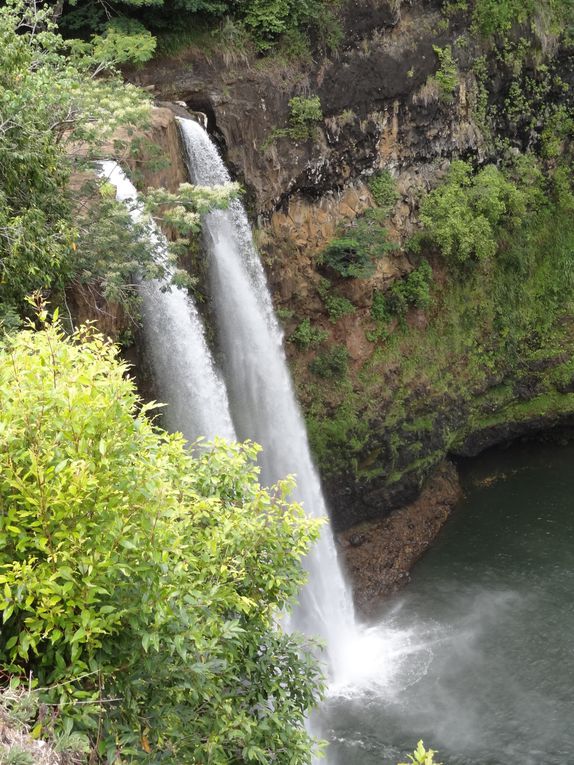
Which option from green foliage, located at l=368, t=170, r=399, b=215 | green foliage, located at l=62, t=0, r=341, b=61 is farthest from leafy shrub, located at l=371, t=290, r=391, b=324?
green foliage, located at l=62, t=0, r=341, b=61

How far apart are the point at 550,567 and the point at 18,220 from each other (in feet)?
42.9

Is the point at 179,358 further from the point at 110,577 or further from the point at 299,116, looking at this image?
the point at 110,577

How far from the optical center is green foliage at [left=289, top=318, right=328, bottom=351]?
17.9m

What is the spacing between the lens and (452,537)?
18703 millimetres

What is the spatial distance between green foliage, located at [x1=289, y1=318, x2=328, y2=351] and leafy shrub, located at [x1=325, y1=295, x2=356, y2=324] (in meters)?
0.46

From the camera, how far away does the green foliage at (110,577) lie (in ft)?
16.7

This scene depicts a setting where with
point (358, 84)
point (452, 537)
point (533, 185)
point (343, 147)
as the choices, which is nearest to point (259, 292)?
point (343, 147)

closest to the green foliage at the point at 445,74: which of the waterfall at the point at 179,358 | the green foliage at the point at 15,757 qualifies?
the waterfall at the point at 179,358

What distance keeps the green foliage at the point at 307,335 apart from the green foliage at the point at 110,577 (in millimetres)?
11552

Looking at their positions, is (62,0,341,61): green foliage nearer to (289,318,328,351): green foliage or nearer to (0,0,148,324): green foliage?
(0,0,148,324): green foliage

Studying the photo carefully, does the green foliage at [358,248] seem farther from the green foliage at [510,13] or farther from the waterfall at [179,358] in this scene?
the green foliage at [510,13]

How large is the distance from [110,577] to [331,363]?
1342 centimetres

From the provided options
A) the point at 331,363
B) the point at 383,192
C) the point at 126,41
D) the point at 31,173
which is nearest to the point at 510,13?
the point at 383,192

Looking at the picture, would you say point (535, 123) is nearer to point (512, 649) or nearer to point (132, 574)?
point (512, 649)
